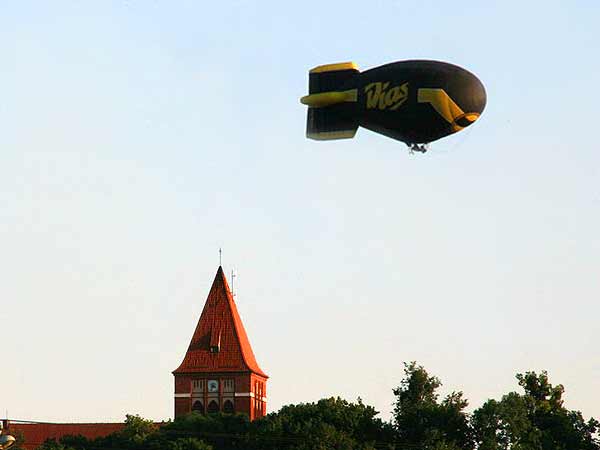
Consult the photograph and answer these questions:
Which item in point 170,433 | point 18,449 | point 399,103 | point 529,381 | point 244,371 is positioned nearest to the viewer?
point 399,103

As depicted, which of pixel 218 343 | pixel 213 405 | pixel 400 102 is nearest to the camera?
pixel 400 102

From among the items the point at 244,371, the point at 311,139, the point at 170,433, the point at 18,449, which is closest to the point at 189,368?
the point at 244,371

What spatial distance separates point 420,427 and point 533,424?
9.07m

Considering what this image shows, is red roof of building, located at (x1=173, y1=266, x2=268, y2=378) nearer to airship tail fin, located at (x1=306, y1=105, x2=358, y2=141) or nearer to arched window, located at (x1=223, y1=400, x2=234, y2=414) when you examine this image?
arched window, located at (x1=223, y1=400, x2=234, y2=414)

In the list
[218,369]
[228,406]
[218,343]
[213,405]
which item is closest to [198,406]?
[213,405]

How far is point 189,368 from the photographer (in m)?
187

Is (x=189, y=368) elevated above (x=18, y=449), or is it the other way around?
(x=189, y=368)

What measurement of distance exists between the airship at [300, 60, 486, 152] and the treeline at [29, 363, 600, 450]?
6647cm

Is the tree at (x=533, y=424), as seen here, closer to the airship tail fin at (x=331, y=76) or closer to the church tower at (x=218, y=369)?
the church tower at (x=218, y=369)

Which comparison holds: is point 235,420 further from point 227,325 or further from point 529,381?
point 227,325

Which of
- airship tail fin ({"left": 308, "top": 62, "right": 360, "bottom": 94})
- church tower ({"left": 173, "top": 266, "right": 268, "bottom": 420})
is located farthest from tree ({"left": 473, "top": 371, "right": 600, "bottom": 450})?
airship tail fin ({"left": 308, "top": 62, "right": 360, "bottom": 94})

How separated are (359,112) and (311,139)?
6.70 feet

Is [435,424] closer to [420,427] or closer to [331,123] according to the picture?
[420,427]

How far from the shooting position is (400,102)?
196ft
